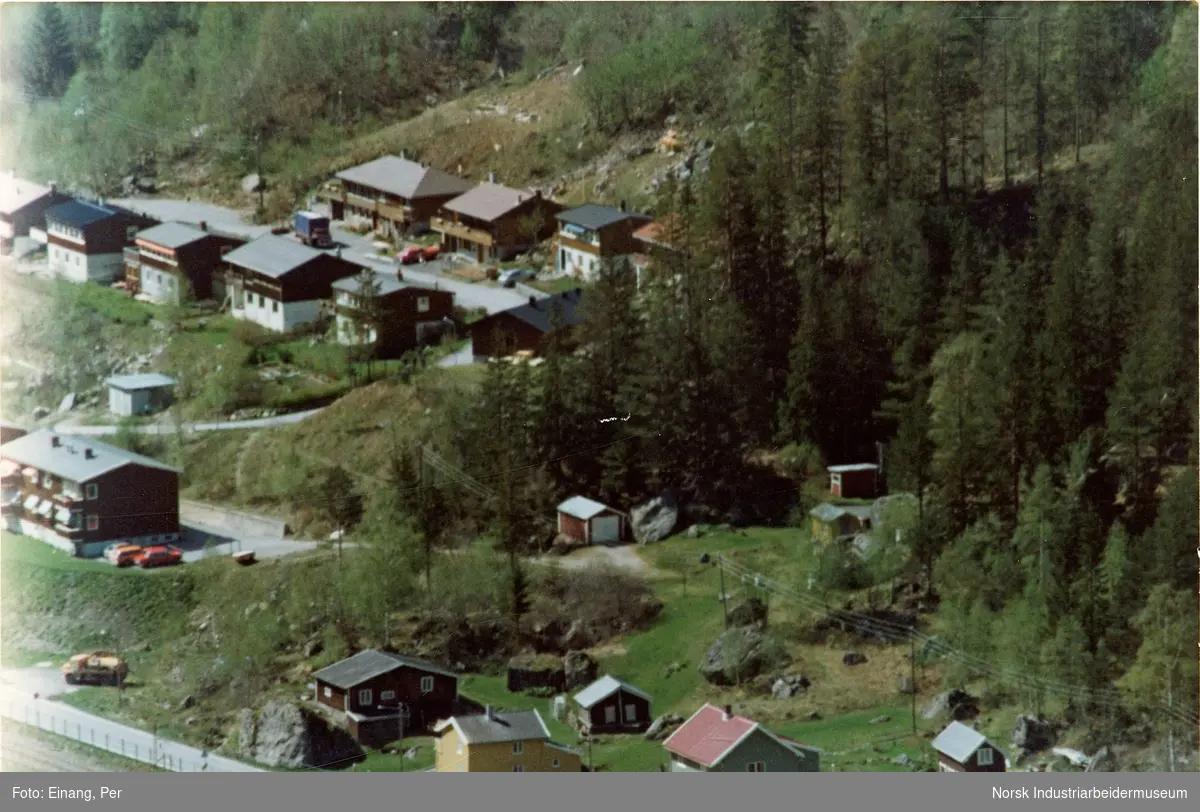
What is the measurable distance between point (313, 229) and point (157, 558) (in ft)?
21.4

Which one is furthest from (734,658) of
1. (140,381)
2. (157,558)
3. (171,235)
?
(171,235)

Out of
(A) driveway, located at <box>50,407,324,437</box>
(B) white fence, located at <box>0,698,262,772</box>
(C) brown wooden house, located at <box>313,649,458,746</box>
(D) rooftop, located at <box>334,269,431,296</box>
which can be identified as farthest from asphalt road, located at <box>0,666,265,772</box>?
(D) rooftop, located at <box>334,269,431,296</box>

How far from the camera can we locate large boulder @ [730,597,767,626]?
578 inches

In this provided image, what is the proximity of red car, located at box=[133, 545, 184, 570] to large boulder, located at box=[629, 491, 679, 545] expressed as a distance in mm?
3133

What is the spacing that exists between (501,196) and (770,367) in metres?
5.65

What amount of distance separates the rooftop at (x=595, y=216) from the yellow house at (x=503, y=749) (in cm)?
759

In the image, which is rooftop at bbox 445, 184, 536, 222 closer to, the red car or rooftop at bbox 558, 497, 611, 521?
rooftop at bbox 558, 497, 611, 521

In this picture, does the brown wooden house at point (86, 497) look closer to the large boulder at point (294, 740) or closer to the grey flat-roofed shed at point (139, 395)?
the grey flat-roofed shed at point (139, 395)

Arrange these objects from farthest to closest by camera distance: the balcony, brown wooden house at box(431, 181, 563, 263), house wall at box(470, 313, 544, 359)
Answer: the balcony → brown wooden house at box(431, 181, 563, 263) → house wall at box(470, 313, 544, 359)

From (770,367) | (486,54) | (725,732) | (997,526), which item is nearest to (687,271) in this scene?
(770,367)

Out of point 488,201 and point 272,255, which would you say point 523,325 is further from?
point 488,201

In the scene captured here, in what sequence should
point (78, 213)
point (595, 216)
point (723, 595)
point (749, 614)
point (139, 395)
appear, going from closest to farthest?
point (749, 614), point (723, 595), point (139, 395), point (595, 216), point (78, 213)

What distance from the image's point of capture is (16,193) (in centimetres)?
→ 2272

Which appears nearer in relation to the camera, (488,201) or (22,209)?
(488,201)
